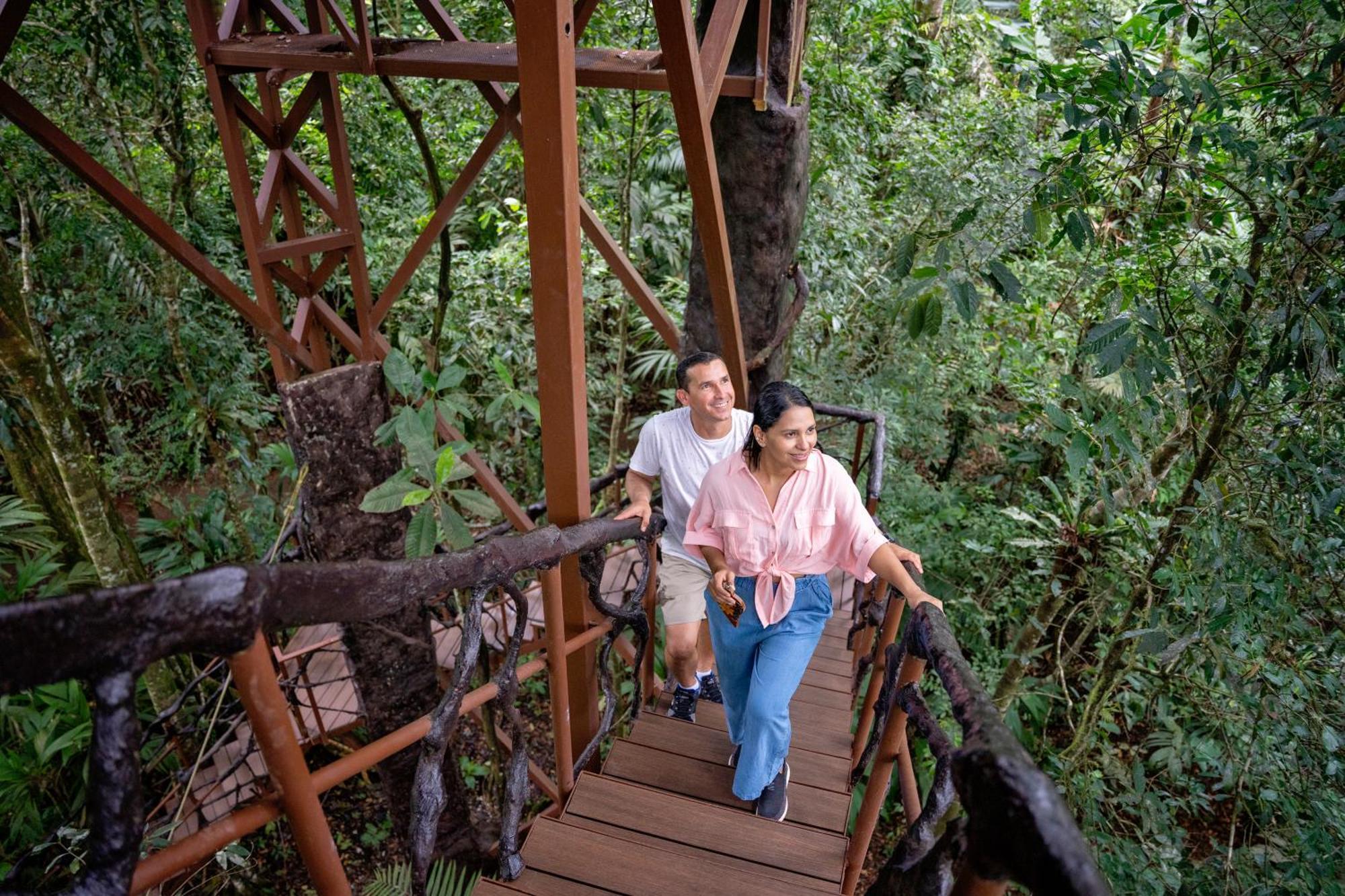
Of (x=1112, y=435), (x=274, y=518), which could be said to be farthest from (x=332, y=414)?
(x=274, y=518)

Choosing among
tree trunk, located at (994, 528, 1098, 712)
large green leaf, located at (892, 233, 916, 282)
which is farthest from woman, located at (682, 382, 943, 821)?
tree trunk, located at (994, 528, 1098, 712)

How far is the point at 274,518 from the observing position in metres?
6.30

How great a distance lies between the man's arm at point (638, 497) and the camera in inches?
99.2

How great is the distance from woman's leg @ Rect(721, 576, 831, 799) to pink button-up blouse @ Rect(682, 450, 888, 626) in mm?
60

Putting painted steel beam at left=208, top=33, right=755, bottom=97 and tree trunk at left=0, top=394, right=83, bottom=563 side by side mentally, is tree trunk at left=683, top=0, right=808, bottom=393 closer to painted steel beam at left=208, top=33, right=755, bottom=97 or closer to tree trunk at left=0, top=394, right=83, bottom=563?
painted steel beam at left=208, top=33, right=755, bottom=97

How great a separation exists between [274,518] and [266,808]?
229 inches

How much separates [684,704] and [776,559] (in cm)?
89

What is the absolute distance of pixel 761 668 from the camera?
7.39 feet

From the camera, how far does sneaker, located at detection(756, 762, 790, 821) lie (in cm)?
225

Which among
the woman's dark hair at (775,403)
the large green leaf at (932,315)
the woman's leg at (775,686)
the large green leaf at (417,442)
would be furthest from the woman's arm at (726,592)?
the large green leaf at (932,315)

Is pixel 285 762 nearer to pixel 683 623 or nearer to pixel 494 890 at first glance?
A: pixel 494 890

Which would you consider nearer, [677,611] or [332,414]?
[677,611]

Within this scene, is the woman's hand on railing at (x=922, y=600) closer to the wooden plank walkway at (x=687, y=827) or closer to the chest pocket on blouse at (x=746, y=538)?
the chest pocket on blouse at (x=746, y=538)

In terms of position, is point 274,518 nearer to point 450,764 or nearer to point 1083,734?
point 450,764
